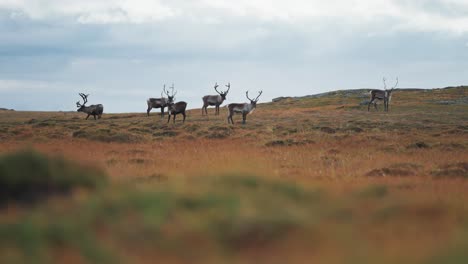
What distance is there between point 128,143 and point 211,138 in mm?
4295

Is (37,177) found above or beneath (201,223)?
above

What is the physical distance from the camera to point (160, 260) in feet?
15.7

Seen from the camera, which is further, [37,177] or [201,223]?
[37,177]

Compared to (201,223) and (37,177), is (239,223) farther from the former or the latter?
(37,177)

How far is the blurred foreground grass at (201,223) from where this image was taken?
4.95 metres

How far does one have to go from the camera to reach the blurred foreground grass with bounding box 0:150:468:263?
16.2ft

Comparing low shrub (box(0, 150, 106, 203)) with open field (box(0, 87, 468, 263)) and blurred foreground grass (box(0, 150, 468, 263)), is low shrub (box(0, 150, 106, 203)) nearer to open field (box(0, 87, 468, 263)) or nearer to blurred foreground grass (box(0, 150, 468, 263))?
blurred foreground grass (box(0, 150, 468, 263))

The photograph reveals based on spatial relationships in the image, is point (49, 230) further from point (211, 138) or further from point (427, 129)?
point (427, 129)

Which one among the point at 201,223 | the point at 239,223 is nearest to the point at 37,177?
the point at 201,223

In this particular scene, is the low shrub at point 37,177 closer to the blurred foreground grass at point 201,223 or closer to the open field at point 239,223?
the blurred foreground grass at point 201,223

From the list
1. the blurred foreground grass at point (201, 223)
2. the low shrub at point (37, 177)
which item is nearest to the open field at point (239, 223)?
the blurred foreground grass at point (201, 223)

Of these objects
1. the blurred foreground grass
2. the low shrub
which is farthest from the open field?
the low shrub

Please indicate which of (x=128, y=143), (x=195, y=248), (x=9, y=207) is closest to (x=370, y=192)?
(x=195, y=248)

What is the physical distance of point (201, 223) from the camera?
568cm
